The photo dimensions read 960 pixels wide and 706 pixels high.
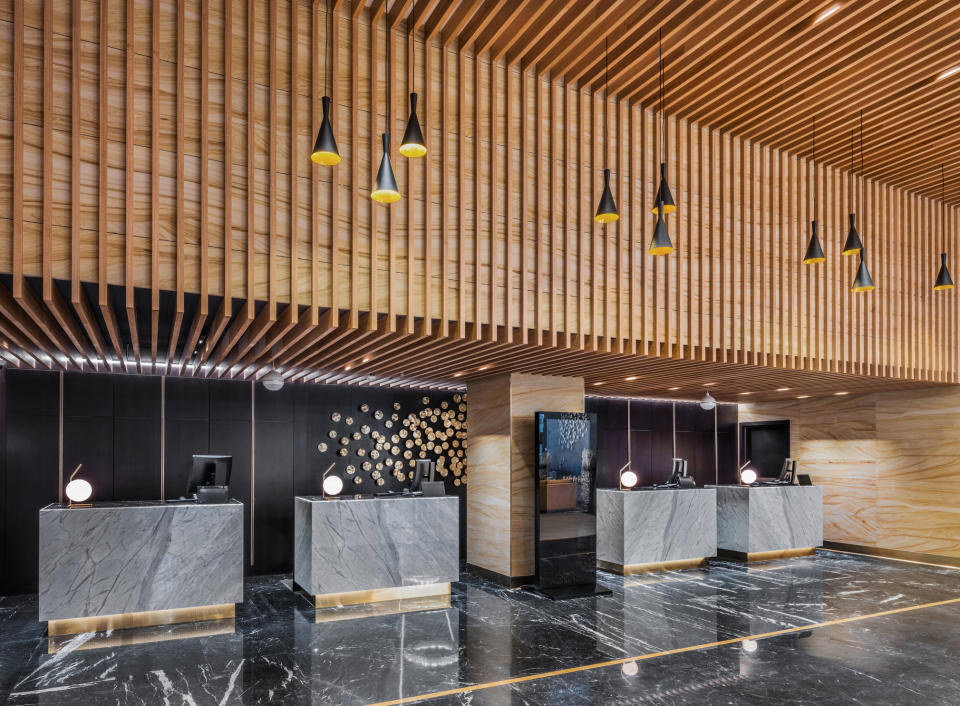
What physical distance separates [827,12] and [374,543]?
6667 millimetres

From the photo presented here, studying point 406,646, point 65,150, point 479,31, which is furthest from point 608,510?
point 65,150

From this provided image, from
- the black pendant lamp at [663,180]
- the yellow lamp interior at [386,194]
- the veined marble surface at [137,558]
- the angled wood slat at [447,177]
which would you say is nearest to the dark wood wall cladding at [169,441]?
the angled wood slat at [447,177]

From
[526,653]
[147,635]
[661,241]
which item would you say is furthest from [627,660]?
[147,635]

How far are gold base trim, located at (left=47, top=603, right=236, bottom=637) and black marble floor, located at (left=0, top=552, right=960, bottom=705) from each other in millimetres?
171

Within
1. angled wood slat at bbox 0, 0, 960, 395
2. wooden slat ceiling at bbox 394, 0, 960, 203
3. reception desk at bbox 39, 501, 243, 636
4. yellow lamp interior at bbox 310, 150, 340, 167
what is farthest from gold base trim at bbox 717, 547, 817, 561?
yellow lamp interior at bbox 310, 150, 340, 167

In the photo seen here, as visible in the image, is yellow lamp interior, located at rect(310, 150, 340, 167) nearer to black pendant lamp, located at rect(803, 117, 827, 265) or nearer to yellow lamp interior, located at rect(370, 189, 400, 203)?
yellow lamp interior, located at rect(370, 189, 400, 203)

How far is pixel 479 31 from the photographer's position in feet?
17.6

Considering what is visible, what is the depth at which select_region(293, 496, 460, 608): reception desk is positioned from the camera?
24.6 ft

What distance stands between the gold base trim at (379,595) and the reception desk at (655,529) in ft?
9.27

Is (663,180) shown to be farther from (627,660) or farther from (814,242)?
(627,660)

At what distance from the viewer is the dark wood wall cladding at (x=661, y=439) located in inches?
531

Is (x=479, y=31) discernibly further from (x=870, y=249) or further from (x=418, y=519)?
(x=870, y=249)

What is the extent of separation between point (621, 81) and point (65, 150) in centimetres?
463

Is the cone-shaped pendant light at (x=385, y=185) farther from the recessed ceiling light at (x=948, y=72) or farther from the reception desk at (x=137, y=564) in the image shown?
the recessed ceiling light at (x=948, y=72)
